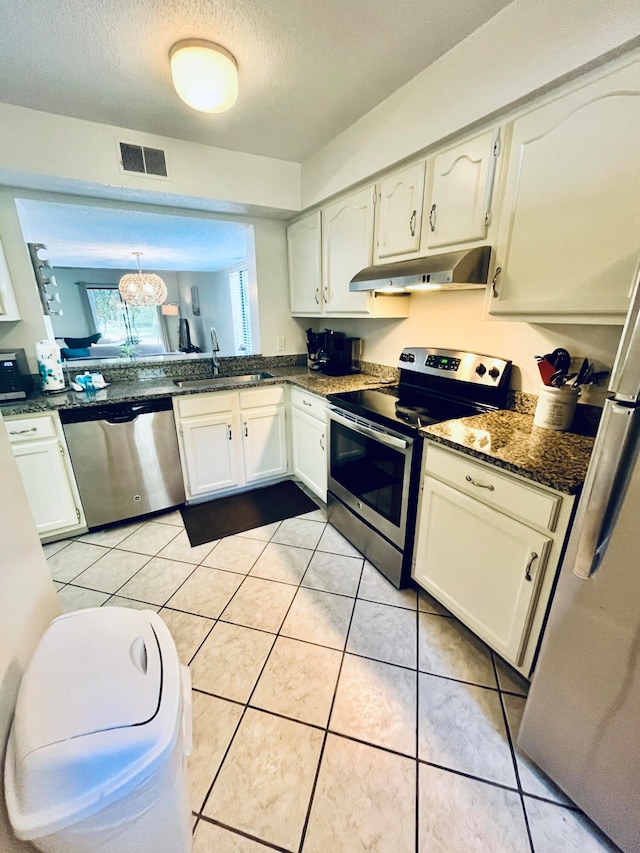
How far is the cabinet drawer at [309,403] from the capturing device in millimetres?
2359

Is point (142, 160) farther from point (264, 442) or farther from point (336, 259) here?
point (264, 442)

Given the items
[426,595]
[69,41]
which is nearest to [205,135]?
[69,41]

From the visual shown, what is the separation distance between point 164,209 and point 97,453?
1854 mm

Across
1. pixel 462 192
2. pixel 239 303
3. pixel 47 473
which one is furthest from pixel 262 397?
pixel 239 303

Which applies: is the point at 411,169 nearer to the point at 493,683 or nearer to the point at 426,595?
the point at 426,595

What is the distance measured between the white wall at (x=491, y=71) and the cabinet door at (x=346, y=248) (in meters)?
0.16

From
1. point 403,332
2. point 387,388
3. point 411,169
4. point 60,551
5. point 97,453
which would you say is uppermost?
point 411,169

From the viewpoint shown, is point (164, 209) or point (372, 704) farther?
point (164, 209)

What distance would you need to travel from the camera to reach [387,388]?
7.64ft

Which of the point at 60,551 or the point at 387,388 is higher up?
the point at 387,388

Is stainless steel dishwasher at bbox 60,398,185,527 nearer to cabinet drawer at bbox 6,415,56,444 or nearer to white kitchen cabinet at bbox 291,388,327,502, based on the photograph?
cabinet drawer at bbox 6,415,56,444

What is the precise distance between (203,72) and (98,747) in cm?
221

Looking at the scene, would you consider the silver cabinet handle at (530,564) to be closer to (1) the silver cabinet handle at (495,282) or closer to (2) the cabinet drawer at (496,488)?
(2) the cabinet drawer at (496,488)

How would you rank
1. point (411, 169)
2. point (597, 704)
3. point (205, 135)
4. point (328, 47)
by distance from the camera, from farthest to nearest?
point (205, 135) → point (411, 169) → point (328, 47) → point (597, 704)
